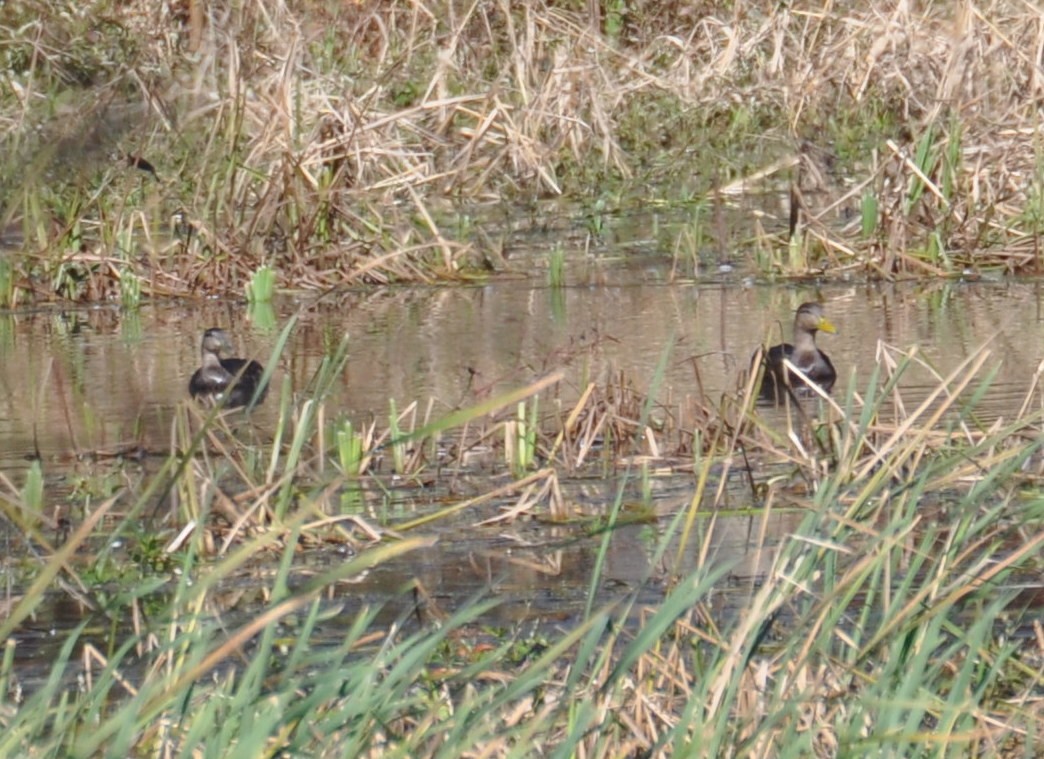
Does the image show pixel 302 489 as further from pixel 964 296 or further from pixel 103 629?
pixel 964 296

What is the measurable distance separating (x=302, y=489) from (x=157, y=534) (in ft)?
2.43

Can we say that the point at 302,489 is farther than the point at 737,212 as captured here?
No

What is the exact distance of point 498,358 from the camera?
8.27 metres

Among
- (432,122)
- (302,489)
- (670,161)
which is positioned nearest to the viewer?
(302,489)

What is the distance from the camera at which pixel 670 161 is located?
42.0 feet

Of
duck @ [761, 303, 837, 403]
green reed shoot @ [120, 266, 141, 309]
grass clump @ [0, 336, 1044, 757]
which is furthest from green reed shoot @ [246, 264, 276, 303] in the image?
grass clump @ [0, 336, 1044, 757]

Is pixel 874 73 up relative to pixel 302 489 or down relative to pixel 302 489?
up

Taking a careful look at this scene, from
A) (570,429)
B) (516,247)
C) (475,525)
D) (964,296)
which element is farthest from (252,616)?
(516,247)

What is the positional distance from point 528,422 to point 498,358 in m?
2.15

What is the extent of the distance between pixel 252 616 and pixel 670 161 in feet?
27.3

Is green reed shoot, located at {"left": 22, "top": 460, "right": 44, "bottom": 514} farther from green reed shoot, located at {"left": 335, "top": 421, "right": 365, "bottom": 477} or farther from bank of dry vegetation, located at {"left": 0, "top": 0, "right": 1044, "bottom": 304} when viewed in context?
bank of dry vegetation, located at {"left": 0, "top": 0, "right": 1044, "bottom": 304}

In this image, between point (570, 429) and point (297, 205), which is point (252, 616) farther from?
point (297, 205)

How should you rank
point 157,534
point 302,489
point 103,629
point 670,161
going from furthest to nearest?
point 670,161, point 302,489, point 157,534, point 103,629

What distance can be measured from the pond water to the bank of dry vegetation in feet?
1.10
